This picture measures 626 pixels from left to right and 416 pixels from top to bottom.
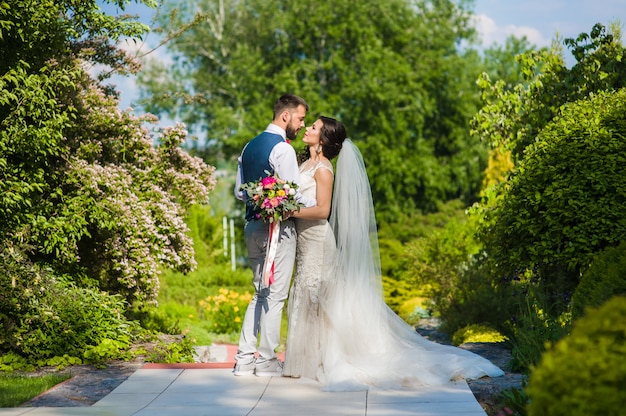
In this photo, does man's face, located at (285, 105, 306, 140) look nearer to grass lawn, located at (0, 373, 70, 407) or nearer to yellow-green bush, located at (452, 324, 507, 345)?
grass lawn, located at (0, 373, 70, 407)

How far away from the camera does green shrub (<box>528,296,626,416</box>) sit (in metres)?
3.04

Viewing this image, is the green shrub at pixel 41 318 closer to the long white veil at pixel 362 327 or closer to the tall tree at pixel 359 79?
the long white veil at pixel 362 327

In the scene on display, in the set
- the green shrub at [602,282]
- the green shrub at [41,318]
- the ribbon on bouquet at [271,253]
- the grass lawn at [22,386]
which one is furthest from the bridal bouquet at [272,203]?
the green shrub at [602,282]

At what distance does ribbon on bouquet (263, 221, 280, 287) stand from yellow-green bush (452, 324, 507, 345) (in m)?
4.00

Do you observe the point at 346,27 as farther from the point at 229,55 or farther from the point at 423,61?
the point at 229,55

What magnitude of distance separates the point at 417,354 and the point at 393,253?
40.8 ft

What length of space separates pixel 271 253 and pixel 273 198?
1.64 feet

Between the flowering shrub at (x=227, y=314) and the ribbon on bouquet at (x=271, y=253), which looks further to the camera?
the flowering shrub at (x=227, y=314)

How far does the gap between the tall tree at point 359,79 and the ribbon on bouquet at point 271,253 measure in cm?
2114

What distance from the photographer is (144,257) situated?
30.9 ft

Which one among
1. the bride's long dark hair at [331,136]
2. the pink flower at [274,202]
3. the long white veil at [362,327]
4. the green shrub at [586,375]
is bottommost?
the green shrub at [586,375]

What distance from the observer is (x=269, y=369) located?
271 inches

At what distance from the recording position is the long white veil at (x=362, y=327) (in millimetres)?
6395

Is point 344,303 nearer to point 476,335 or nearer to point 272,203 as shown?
point 272,203
